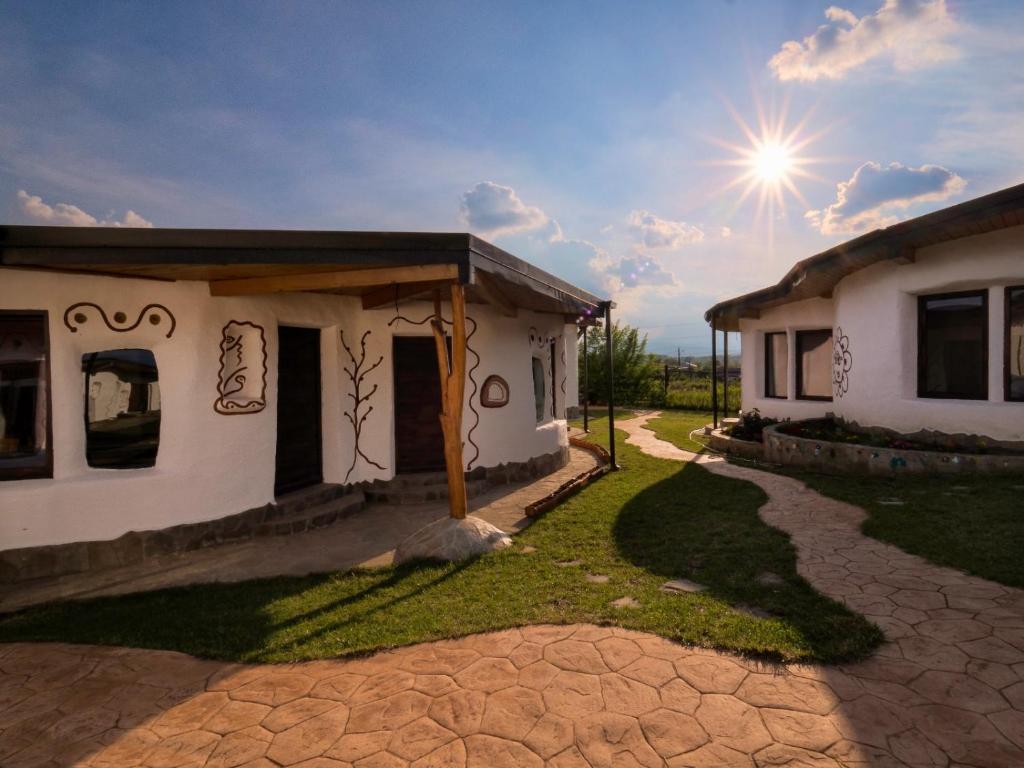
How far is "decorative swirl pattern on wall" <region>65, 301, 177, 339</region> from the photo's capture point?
16.4ft

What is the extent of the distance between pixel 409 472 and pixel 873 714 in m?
6.13

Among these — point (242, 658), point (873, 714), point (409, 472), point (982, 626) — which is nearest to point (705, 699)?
point (873, 714)

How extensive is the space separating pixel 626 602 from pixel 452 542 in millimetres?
1758

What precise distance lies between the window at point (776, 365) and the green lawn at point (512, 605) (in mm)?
7774

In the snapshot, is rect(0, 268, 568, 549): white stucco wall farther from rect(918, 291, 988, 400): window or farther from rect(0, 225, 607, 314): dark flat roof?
rect(918, 291, 988, 400): window

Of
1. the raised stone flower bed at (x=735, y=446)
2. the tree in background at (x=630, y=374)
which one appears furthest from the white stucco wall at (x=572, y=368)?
the raised stone flower bed at (x=735, y=446)

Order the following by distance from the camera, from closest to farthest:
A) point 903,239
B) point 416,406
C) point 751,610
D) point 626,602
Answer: point 751,610 → point 626,602 → point 903,239 → point 416,406

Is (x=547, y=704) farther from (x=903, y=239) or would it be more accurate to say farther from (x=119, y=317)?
(x=903, y=239)

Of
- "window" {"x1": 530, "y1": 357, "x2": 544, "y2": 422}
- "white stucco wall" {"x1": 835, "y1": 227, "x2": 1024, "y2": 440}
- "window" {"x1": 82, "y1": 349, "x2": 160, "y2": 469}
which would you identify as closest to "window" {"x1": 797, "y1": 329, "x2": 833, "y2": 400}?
"white stucco wall" {"x1": 835, "y1": 227, "x2": 1024, "y2": 440}

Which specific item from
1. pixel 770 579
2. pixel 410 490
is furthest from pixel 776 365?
pixel 770 579

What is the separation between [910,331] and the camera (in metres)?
7.53

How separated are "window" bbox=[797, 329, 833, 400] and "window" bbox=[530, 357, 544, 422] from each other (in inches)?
239

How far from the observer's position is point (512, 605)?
3.75 metres

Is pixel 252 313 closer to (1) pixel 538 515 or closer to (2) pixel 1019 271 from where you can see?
(1) pixel 538 515
